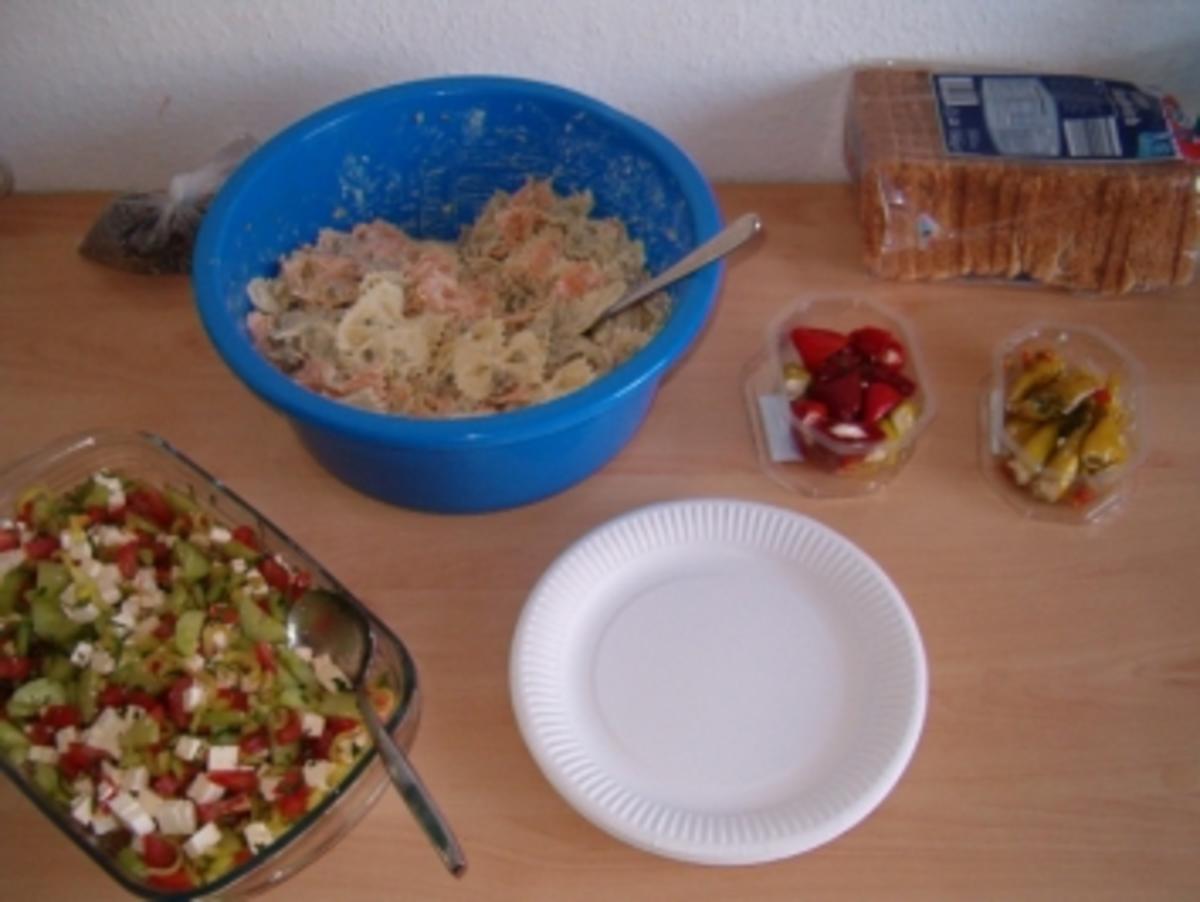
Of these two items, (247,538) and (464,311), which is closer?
(247,538)

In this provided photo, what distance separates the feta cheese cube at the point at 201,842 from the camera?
0.75m

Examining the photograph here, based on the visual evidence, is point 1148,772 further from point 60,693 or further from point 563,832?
point 60,693

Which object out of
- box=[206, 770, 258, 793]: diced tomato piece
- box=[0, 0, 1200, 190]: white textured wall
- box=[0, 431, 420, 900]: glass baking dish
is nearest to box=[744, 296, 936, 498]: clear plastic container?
box=[0, 0, 1200, 190]: white textured wall

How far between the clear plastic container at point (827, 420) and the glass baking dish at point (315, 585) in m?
0.38

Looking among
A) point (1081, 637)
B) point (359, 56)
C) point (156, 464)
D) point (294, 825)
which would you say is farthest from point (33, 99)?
point (1081, 637)

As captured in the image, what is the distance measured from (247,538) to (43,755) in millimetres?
201

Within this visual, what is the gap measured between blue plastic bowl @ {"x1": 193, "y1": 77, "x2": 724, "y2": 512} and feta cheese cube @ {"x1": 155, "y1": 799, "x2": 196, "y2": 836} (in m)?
0.27

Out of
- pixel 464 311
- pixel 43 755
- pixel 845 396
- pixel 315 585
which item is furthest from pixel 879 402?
pixel 43 755

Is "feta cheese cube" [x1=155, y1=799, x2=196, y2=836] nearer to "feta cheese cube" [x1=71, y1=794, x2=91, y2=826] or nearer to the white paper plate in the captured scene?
"feta cheese cube" [x1=71, y1=794, x2=91, y2=826]

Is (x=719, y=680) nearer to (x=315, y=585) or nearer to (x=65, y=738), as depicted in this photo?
(x=315, y=585)

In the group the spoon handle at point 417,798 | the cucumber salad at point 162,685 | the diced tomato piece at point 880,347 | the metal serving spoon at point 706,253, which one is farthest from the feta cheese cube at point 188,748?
the diced tomato piece at point 880,347

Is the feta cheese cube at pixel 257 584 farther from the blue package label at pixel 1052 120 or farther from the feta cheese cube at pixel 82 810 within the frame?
the blue package label at pixel 1052 120

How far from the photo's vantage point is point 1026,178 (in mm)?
1050

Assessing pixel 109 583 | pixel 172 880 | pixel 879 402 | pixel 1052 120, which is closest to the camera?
pixel 172 880
